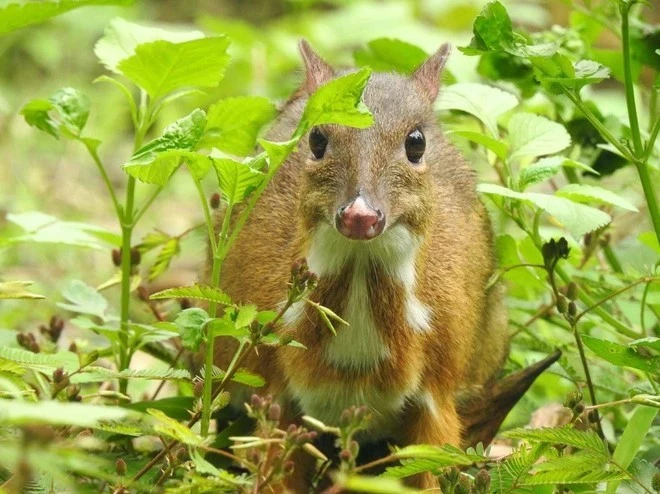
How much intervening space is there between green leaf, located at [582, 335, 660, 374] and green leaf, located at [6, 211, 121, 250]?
2.27m

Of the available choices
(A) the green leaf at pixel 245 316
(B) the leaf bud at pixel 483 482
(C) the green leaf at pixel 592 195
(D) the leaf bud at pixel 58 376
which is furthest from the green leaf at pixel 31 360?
(C) the green leaf at pixel 592 195

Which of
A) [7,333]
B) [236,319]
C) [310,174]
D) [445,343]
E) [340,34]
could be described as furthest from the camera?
[340,34]

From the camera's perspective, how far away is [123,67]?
4.55 m

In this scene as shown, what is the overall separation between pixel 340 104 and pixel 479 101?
176 centimetres

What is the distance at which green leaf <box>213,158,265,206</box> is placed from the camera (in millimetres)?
3773

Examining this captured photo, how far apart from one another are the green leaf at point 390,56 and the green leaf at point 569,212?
1.75 m

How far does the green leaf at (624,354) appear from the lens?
4.24 meters

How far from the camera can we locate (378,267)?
15.0ft

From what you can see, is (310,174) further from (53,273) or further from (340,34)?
(340,34)

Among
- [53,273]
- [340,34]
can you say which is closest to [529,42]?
[53,273]

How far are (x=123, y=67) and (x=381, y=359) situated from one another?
1599mm

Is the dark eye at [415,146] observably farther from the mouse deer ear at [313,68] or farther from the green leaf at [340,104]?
the green leaf at [340,104]

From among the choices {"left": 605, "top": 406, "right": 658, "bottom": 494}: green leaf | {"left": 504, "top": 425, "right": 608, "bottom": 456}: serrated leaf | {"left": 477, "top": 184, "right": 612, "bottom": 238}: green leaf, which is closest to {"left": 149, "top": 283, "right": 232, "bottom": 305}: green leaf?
{"left": 504, "top": 425, "right": 608, "bottom": 456}: serrated leaf

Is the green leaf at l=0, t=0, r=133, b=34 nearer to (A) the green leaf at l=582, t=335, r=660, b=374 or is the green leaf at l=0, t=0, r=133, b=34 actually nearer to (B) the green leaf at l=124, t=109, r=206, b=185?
(B) the green leaf at l=124, t=109, r=206, b=185
